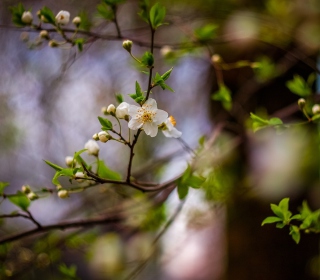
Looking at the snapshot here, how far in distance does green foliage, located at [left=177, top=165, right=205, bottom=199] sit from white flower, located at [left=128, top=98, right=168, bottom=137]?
0.16m

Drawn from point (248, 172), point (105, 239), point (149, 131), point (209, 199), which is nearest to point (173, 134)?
point (149, 131)

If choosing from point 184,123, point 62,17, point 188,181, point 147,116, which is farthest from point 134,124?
point 184,123

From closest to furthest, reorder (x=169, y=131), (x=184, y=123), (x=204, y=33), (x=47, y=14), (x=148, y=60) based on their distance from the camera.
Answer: (x=148, y=60)
(x=169, y=131)
(x=47, y=14)
(x=204, y=33)
(x=184, y=123)

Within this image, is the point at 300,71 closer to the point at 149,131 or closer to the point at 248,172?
the point at 248,172

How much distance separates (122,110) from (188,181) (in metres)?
A: 0.22

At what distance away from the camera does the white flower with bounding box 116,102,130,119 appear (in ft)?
1.97

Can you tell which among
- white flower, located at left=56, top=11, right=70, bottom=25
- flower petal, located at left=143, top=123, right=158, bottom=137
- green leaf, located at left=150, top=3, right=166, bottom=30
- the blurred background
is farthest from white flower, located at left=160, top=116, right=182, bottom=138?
the blurred background

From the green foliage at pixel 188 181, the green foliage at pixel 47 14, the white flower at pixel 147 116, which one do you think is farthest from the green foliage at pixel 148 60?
the green foliage at pixel 47 14

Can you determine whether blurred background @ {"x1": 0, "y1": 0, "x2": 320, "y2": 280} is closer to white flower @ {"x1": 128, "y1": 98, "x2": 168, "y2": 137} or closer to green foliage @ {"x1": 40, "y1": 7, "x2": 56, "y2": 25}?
green foliage @ {"x1": 40, "y1": 7, "x2": 56, "y2": 25}

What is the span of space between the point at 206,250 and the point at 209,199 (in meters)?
1.11

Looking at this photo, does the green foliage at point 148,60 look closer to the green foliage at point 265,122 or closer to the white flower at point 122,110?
the white flower at point 122,110

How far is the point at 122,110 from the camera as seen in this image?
23.7 inches

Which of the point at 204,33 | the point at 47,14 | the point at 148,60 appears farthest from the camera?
the point at 204,33

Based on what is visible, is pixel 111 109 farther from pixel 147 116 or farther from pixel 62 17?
pixel 62 17
